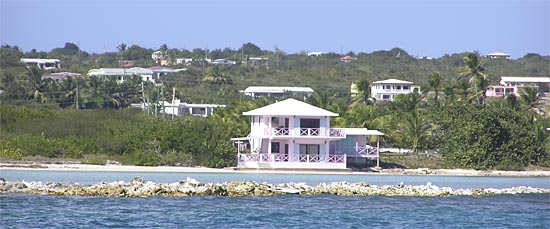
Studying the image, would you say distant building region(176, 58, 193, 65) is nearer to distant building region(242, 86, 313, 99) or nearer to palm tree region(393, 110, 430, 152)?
distant building region(242, 86, 313, 99)

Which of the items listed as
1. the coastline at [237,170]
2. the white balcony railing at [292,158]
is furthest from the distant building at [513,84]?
the white balcony railing at [292,158]

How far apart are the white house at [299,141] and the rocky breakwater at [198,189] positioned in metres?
15.2

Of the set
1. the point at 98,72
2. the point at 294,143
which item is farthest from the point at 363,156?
the point at 98,72

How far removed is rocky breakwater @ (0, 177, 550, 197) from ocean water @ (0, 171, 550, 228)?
2.49 feet

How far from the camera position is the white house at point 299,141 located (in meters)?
49.7

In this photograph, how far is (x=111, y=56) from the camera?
5404 inches

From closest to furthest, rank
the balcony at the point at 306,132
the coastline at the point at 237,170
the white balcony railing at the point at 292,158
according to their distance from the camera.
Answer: the coastline at the point at 237,170, the white balcony railing at the point at 292,158, the balcony at the point at 306,132

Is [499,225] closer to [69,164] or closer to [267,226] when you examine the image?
[267,226]

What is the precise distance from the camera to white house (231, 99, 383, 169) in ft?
163

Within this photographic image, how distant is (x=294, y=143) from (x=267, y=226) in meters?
25.4

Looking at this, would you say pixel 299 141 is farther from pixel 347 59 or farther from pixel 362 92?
pixel 347 59

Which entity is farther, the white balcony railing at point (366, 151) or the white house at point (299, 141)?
the white balcony railing at point (366, 151)

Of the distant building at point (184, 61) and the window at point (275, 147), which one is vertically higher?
the distant building at point (184, 61)

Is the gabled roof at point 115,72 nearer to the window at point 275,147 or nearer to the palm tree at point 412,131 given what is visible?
the palm tree at point 412,131
